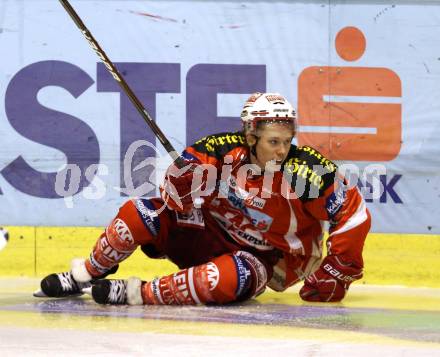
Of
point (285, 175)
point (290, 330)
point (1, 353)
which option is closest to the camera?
point (1, 353)

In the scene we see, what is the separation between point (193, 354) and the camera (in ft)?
10.0

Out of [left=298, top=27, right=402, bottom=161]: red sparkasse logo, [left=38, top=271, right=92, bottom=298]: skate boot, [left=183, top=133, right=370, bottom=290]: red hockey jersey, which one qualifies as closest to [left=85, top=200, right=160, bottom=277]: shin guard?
[left=38, top=271, right=92, bottom=298]: skate boot

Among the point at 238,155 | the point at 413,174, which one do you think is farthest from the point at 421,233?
the point at 238,155

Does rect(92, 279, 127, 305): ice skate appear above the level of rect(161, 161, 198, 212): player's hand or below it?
below

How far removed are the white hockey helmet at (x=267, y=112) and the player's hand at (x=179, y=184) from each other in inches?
11.2

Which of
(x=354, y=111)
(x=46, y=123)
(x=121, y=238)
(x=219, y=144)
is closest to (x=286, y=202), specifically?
(x=219, y=144)

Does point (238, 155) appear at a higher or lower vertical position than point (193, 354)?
higher

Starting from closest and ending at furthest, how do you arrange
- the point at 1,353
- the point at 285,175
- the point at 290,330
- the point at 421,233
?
the point at 1,353
the point at 290,330
the point at 285,175
the point at 421,233

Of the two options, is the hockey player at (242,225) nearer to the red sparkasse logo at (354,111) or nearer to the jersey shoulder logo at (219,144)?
the jersey shoulder logo at (219,144)

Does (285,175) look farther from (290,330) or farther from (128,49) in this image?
(128,49)

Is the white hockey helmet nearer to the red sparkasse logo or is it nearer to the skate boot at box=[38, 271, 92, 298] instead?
the skate boot at box=[38, 271, 92, 298]

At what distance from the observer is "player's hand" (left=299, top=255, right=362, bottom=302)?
435cm

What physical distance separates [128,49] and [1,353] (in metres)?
2.87

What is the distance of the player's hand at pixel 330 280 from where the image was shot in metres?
4.35
